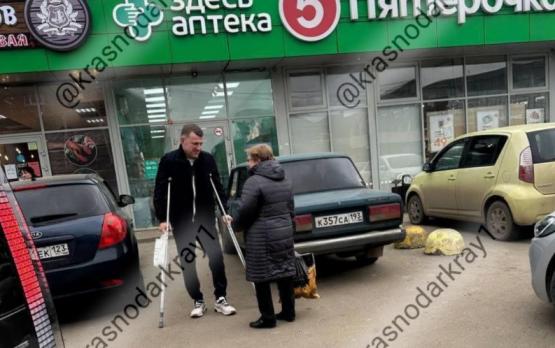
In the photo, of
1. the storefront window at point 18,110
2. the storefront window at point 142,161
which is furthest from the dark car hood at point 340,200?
the storefront window at point 18,110

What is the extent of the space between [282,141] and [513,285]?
653 cm

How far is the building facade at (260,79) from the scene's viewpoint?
7.70 metres

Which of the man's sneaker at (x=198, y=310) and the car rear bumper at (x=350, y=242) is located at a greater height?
the car rear bumper at (x=350, y=242)

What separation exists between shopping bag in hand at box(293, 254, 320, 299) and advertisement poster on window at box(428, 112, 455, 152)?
7.81m

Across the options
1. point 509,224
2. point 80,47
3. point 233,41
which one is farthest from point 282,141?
point 509,224

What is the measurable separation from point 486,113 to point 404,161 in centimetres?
259


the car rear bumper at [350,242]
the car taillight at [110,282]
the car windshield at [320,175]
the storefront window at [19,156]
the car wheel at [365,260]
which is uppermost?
the storefront window at [19,156]

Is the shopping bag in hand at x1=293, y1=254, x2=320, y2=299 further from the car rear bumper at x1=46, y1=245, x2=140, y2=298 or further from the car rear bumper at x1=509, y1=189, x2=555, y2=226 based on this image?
the car rear bumper at x1=509, y1=189, x2=555, y2=226

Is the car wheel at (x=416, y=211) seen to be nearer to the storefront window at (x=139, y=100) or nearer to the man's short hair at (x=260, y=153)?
the man's short hair at (x=260, y=153)

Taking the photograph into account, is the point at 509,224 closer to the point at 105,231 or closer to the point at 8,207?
the point at 105,231

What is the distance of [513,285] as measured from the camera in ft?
13.5

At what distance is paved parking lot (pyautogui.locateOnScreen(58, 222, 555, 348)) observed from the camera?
→ 3.26 metres

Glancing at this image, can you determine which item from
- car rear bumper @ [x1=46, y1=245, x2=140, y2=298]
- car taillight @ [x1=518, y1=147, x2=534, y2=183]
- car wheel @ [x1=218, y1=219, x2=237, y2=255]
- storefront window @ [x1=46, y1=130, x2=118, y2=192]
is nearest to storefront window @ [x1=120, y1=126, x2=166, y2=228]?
storefront window @ [x1=46, y1=130, x2=118, y2=192]

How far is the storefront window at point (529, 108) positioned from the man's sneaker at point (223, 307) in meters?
10.0
